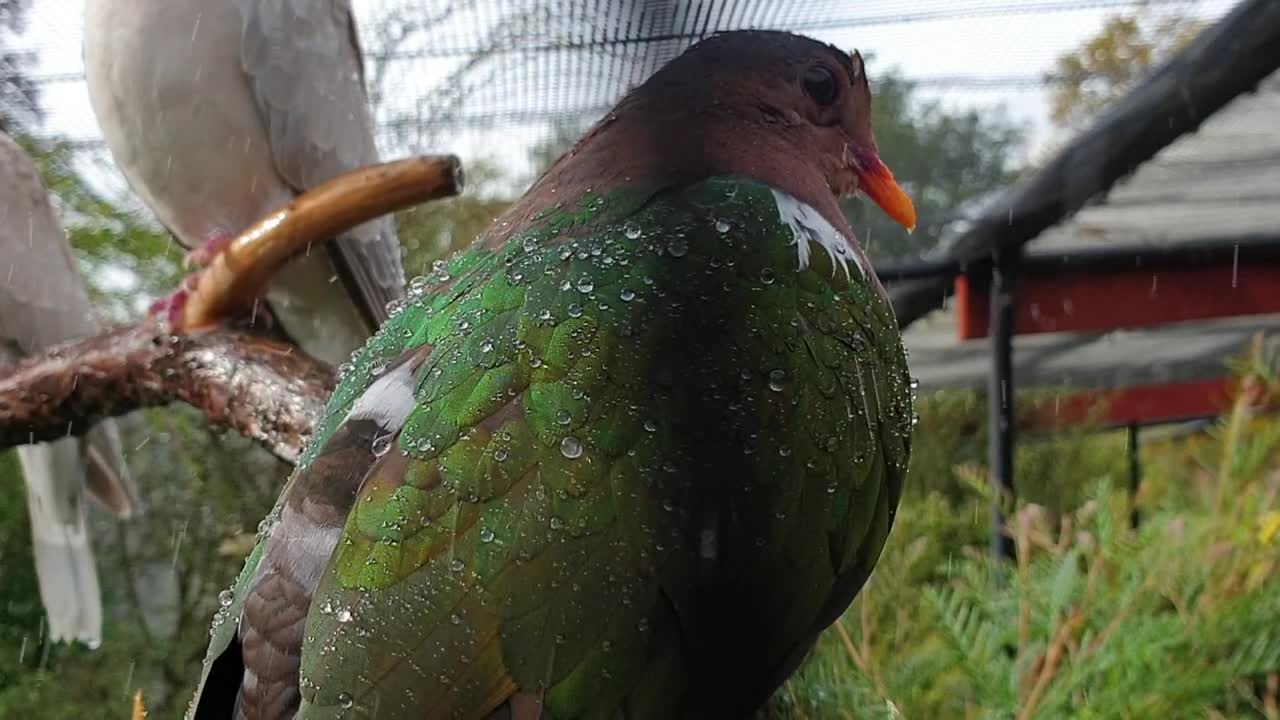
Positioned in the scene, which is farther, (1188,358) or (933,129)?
(1188,358)

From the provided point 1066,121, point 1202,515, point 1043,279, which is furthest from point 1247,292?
point 1202,515

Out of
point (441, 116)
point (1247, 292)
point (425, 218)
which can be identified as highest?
point (441, 116)

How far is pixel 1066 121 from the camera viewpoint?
1.75m

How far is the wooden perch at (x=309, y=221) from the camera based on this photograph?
3.42ft

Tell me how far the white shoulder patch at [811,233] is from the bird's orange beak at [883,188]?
0.33ft

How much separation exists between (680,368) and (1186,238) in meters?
2.24

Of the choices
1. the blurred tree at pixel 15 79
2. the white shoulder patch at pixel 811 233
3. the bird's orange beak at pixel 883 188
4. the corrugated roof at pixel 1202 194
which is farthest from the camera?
the corrugated roof at pixel 1202 194

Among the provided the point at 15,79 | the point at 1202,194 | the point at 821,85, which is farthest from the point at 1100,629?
the point at 15,79

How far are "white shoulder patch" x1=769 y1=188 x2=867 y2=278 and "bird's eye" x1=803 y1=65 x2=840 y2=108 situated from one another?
9cm

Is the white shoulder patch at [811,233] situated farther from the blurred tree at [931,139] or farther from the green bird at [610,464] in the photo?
the blurred tree at [931,139]

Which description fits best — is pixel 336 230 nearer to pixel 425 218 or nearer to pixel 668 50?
pixel 668 50

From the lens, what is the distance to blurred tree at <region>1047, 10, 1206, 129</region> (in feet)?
4.81

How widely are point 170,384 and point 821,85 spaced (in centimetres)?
89

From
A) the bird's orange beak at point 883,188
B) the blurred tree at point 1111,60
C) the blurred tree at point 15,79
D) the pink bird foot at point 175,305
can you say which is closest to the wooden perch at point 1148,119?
the blurred tree at point 1111,60
